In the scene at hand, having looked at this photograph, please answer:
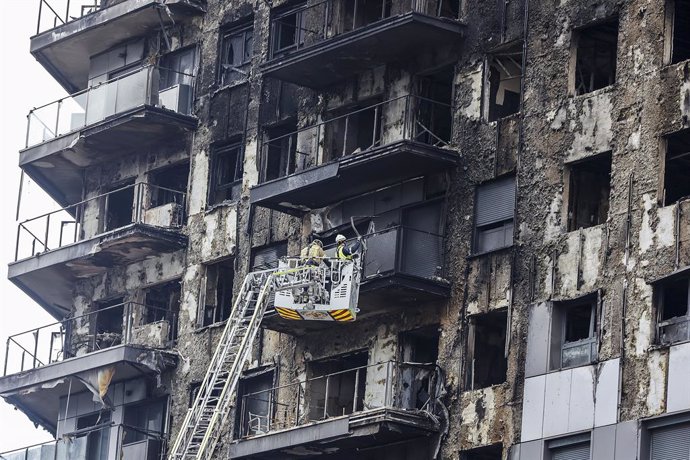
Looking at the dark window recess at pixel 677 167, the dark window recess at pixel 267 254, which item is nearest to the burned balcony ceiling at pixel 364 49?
the dark window recess at pixel 267 254

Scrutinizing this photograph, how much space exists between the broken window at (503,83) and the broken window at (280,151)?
7.12m

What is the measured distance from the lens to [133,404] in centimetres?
5988

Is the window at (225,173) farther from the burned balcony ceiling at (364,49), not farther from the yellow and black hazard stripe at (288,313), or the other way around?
the yellow and black hazard stripe at (288,313)

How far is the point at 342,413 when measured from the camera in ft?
177

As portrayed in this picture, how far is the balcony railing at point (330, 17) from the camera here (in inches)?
2130

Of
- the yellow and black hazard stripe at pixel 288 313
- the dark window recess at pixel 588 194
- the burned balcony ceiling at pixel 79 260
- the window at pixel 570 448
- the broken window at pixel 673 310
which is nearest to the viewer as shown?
the broken window at pixel 673 310

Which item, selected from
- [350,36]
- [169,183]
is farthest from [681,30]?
[169,183]

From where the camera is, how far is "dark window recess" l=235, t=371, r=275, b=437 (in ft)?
183

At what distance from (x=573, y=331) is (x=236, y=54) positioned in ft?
53.3

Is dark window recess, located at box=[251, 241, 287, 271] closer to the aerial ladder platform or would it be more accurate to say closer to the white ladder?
the aerial ladder platform

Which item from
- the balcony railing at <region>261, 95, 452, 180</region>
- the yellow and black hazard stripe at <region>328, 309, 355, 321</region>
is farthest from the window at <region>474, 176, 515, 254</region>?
the yellow and black hazard stripe at <region>328, 309, 355, 321</region>

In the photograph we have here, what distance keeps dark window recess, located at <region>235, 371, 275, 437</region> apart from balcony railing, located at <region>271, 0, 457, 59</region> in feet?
26.9

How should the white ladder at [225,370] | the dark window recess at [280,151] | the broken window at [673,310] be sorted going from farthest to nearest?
the dark window recess at [280,151] < the white ladder at [225,370] < the broken window at [673,310]

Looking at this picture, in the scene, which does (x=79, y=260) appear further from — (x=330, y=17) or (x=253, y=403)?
(x=330, y=17)
